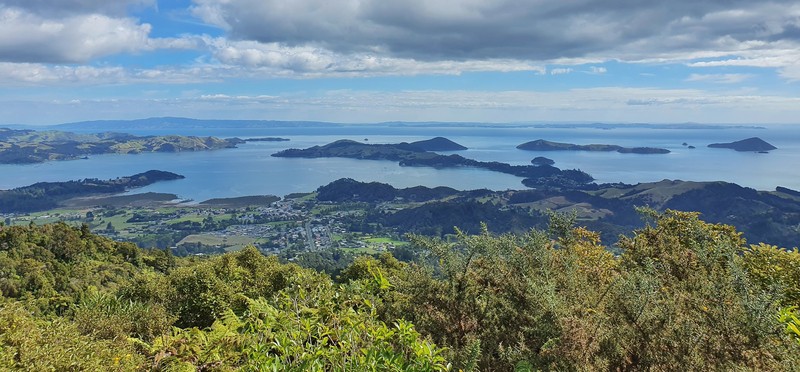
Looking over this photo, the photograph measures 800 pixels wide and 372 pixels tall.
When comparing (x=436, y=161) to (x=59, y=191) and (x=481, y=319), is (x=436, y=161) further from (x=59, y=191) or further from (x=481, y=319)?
(x=481, y=319)

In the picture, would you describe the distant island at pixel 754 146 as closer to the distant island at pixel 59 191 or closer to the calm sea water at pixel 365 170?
the calm sea water at pixel 365 170

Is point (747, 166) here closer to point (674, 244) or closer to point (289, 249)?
point (289, 249)

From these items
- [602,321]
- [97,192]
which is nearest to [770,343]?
[602,321]

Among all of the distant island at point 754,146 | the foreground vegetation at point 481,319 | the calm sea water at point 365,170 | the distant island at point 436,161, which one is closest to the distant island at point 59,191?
the calm sea water at point 365,170

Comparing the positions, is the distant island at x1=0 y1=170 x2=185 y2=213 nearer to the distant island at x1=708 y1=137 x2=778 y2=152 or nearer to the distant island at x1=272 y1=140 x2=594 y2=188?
the distant island at x1=272 y1=140 x2=594 y2=188

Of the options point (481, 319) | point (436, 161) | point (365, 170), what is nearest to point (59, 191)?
point (365, 170)

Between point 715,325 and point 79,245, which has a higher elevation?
point 715,325

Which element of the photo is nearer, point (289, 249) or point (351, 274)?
point (351, 274)
